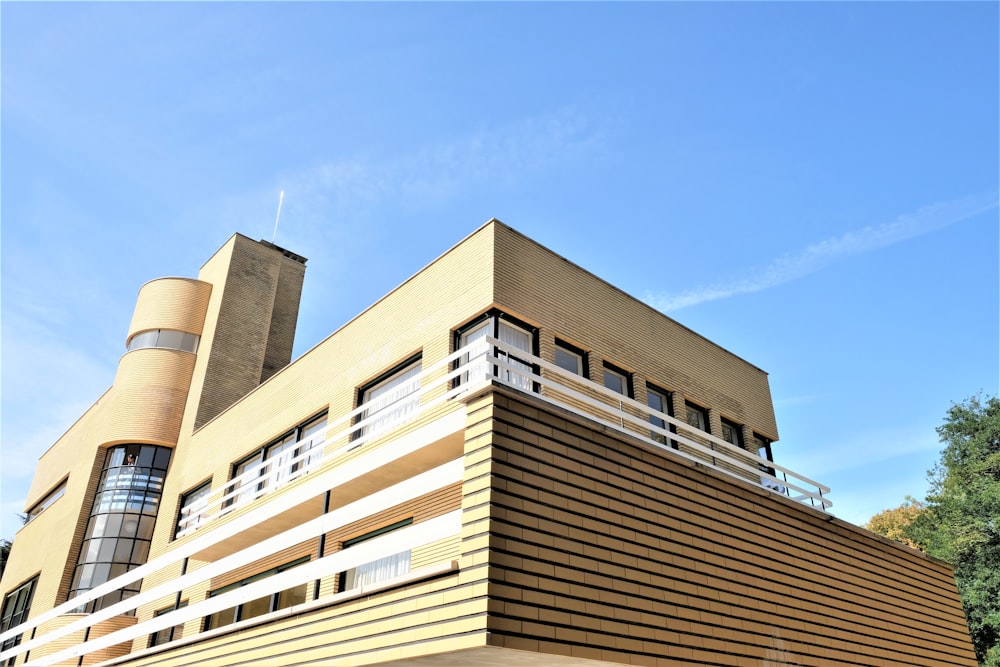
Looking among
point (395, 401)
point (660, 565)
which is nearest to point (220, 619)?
point (395, 401)

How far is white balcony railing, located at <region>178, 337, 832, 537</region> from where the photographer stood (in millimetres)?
11500

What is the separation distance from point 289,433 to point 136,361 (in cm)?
953

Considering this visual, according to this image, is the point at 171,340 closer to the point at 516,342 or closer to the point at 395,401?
the point at 395,401

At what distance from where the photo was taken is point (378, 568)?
1269 cm

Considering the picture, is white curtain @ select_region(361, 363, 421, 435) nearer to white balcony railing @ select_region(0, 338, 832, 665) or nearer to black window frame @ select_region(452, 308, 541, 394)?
white balcony railing @ select_region(0, 338, 832, 665)

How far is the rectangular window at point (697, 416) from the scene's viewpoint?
642 inches

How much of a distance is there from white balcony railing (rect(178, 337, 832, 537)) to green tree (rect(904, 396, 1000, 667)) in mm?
19001

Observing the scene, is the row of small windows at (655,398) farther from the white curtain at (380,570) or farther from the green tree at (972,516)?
the green tree at (972,516)

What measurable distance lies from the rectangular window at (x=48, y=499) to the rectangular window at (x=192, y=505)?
313 inches

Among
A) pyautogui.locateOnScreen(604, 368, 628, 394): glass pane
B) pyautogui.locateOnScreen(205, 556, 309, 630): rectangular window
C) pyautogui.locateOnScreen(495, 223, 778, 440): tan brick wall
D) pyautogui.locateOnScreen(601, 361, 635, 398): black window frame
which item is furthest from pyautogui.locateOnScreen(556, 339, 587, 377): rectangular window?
pyautogui.locateOnScreen(205, 556, 309, 630): rectangular window

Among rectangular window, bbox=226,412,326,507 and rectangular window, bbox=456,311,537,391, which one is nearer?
rectangular window, bbox=456,311,537,391

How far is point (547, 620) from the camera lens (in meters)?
7.83

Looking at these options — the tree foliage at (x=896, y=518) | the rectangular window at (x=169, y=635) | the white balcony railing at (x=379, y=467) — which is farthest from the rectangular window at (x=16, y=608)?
the tree foliage at (x=896, y=518)

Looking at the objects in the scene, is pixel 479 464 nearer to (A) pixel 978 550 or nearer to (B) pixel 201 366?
(B) pixel 201 366
